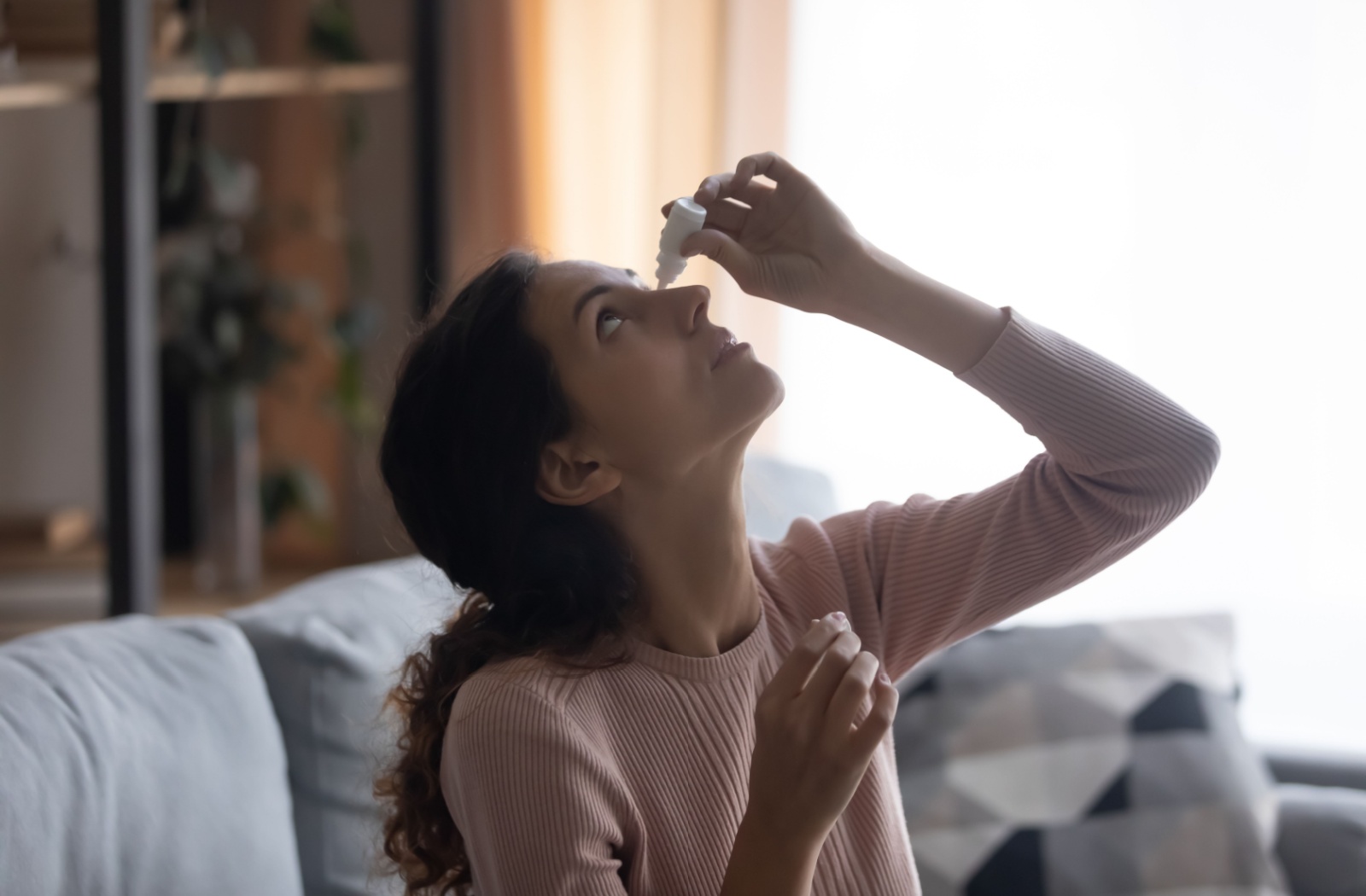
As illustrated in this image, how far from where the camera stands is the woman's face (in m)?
1.05

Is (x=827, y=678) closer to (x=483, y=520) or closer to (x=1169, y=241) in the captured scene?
(x=483, y=520)

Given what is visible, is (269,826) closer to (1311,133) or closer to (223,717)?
(223,717)

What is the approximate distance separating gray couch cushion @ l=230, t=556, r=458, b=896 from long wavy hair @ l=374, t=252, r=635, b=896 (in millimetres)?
211

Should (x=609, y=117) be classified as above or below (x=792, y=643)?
above

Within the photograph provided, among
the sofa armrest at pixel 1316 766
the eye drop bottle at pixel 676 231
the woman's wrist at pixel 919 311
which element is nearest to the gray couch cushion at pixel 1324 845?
the sofa armrest at pixel 1316 766

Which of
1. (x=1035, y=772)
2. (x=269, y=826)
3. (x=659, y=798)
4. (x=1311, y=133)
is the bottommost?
(x=1035, y=772)

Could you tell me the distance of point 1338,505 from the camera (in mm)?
2357

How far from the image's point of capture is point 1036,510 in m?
1.14

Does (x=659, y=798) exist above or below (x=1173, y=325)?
below

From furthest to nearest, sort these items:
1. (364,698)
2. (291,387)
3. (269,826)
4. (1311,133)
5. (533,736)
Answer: (291,387), (1311,133), (364,698), (269,826), (533,736)

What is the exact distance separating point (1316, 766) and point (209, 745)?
1.73 meters

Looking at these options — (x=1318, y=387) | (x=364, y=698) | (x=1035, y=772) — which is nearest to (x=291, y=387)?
(x=364, y=698)

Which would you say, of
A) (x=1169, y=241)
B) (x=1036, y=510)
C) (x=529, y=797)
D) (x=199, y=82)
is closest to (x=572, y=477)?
(x=529, y=797)

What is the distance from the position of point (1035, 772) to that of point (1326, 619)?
1005 millimetres
